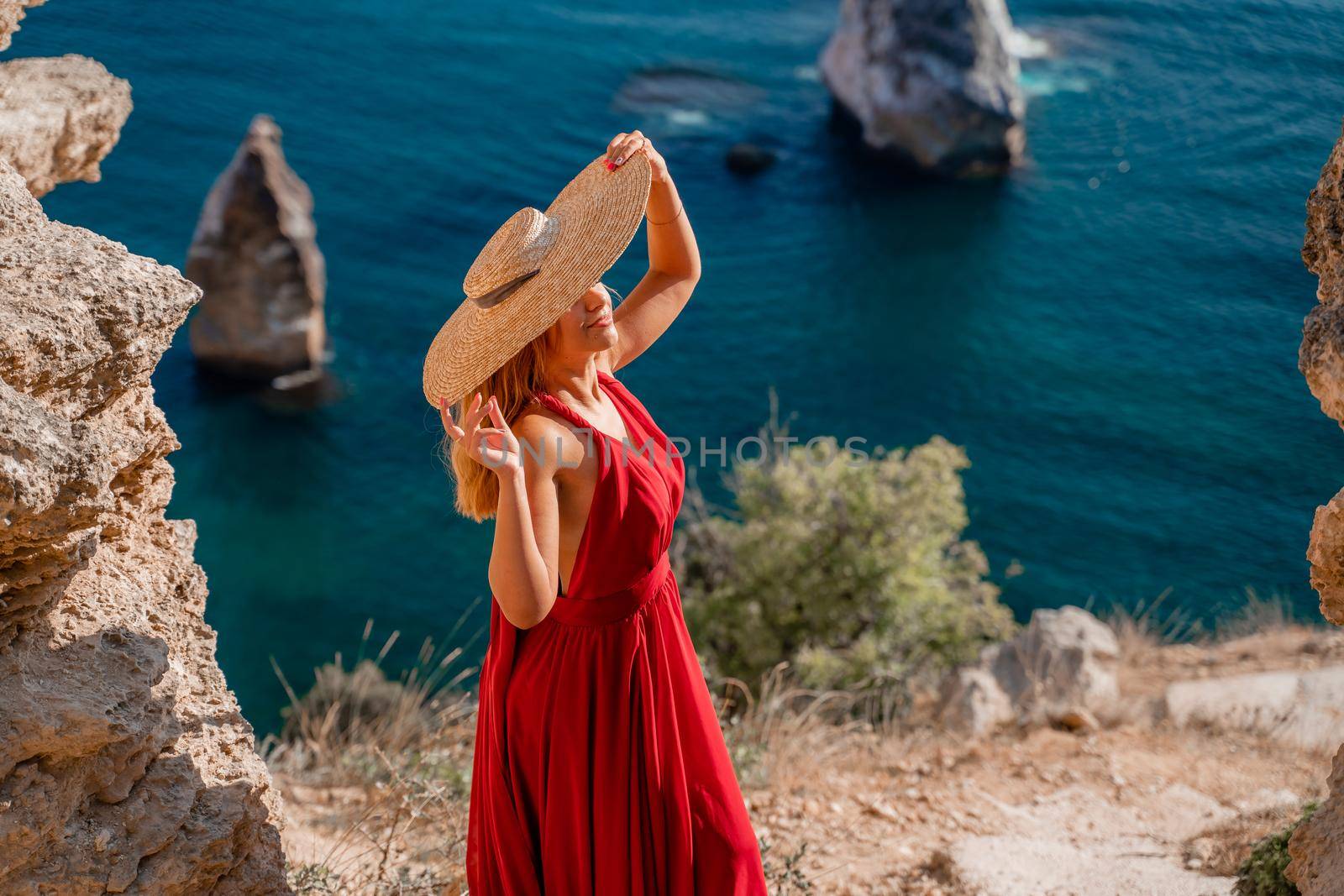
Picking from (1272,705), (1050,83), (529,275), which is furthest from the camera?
(1050,83)

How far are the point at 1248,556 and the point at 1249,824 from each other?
8.17 m

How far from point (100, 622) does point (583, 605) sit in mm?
1092

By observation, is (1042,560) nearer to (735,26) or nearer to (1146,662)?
(1146,662)

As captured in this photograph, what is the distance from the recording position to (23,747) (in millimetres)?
2654

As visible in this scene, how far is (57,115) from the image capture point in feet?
14.1

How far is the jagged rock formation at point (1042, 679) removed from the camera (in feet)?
21.0

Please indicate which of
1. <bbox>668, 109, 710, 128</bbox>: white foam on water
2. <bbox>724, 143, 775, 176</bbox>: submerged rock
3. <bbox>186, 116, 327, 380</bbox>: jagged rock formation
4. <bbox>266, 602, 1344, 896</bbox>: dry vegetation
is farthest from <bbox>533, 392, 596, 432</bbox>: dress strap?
<bbox>668, 109, 710, 128</bbox>: white foam on water

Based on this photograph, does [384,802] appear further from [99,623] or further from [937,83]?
[937,83]

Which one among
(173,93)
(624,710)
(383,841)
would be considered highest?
(173,93)

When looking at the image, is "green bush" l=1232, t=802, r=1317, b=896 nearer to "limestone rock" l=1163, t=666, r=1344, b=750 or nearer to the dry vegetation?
the dry vegetation

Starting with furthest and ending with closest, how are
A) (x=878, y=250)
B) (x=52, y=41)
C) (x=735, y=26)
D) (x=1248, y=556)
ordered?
(x=735, y=26) → (x=878, y=250) → (x=1248, y=556) → (x=52, y=41)

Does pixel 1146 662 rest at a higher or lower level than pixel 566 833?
lower

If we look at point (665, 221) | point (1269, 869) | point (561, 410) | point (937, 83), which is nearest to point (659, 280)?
point (665, 221)

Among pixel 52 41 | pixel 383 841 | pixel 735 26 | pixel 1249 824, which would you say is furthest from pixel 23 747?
pixel 735 26
